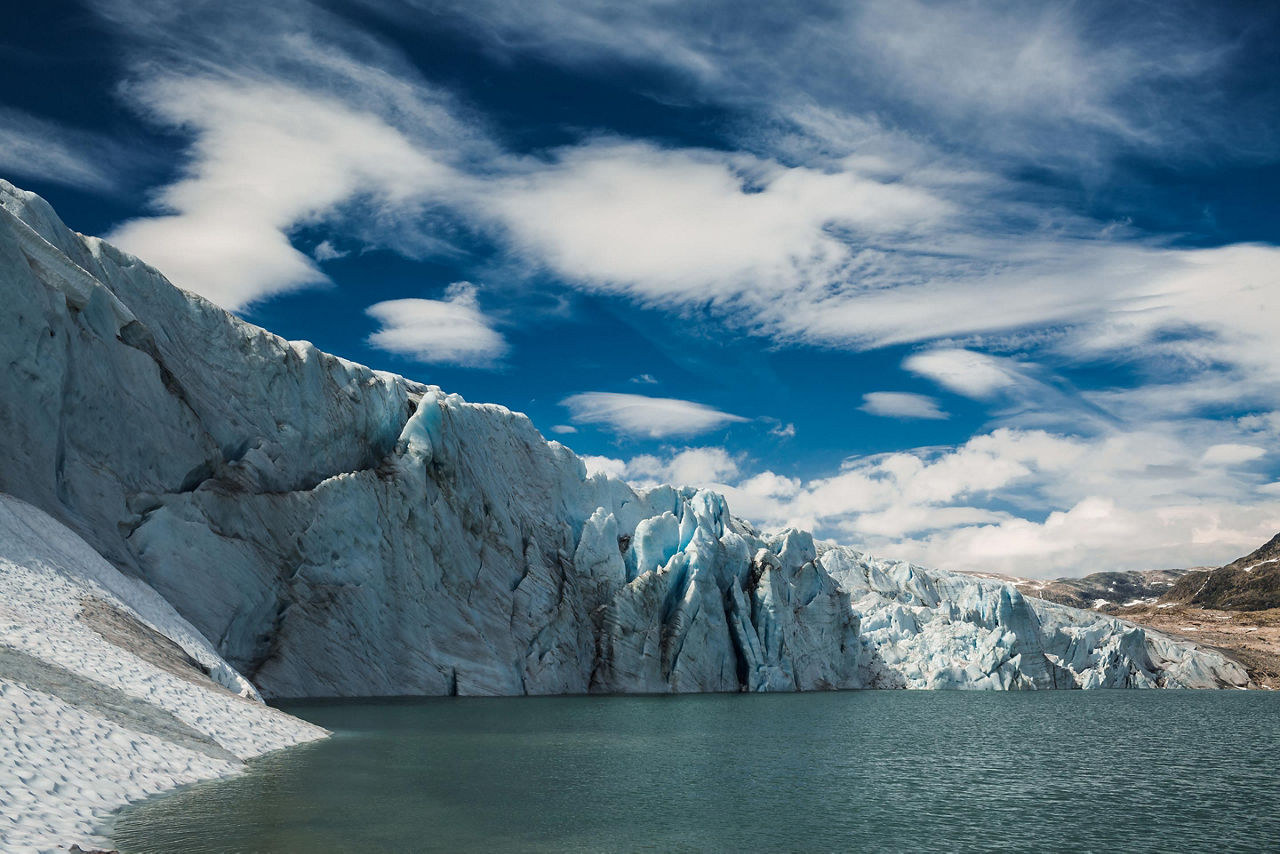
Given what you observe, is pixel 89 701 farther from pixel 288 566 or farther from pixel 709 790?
pixel 288 566

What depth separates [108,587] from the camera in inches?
1013

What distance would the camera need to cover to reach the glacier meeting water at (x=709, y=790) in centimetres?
1402

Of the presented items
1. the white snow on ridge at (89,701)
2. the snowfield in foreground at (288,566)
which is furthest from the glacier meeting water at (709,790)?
the snowfield in foreground at (288,566)

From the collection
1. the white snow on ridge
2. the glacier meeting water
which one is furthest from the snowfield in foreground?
the glacier meeting water

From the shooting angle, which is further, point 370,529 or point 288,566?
point 370,529

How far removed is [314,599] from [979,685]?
53911 mm

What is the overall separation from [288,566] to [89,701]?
24955 millimetres

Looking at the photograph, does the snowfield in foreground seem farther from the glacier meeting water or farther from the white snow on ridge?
the glacier meeting water

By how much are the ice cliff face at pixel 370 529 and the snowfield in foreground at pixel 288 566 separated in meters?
0.12

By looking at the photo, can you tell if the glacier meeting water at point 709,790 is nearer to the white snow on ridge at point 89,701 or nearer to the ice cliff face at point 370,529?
the white snow on ridge at point 89,701

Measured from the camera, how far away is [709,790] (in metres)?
19.5

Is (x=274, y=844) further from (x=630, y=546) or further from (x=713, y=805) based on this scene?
(x=630, y=546)

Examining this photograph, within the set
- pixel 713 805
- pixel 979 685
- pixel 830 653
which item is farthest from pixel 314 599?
pixel 979 685

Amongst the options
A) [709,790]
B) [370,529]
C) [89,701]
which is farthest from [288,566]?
[709,790]
